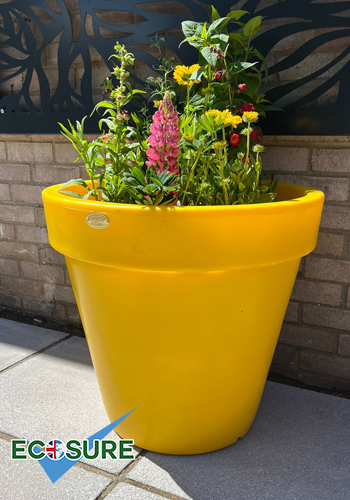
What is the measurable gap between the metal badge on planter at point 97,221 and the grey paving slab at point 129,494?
70 cm

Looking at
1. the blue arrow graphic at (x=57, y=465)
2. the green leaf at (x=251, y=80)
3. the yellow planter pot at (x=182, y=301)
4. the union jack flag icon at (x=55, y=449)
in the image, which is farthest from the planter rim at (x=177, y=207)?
the union jack flag icon at (x=55, y=449)

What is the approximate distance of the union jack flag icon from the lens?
4.41 feet

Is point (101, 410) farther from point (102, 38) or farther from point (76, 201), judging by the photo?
point (102, 38)

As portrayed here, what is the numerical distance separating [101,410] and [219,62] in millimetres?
1161

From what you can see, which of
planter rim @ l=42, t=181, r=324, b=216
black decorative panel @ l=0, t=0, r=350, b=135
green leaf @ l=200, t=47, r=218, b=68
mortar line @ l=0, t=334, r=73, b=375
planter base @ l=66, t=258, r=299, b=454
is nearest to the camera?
planter rim @ l=42, t=181, r=324, b=216

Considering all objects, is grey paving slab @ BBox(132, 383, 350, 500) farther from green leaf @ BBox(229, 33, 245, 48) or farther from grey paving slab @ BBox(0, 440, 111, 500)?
green leaf @ BBox(229, 33, 245, 48)

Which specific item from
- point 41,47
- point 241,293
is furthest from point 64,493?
point 41,47

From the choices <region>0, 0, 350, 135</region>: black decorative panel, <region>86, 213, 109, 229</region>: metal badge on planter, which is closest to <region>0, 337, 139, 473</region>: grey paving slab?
<region>86, 213, 109, 229</region>: metal badge on planter

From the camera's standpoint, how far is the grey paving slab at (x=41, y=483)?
1209 millimetres

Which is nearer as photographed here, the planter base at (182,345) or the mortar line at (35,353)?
the planter base at (182,345)

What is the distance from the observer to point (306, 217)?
3.91ft

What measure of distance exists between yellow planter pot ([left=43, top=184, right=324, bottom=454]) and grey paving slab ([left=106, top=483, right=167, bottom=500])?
0.47ft

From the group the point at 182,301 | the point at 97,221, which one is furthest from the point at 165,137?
the point at 182,301

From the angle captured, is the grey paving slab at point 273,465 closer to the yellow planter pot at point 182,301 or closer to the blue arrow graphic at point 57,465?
the yellow planter pot at point 182,301
